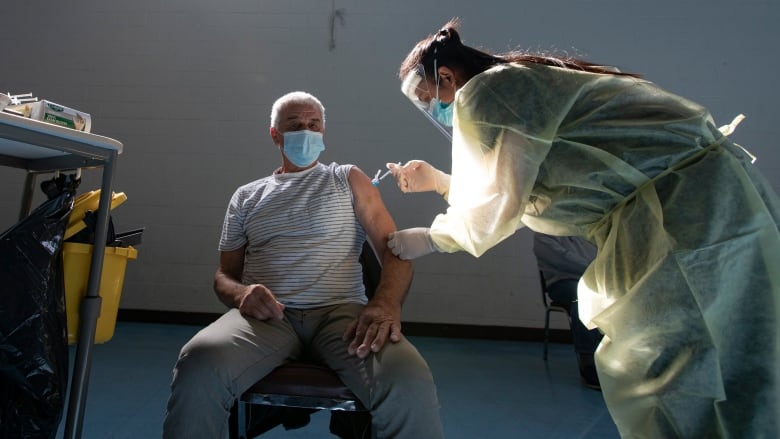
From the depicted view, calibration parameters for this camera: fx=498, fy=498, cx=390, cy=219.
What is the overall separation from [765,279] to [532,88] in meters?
0.54

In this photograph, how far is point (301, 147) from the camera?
156 cm

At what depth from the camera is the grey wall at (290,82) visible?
3434mm

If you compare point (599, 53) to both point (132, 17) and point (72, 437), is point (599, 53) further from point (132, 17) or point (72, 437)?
point (72, 437)

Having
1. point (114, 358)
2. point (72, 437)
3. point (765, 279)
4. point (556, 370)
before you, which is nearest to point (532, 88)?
point (765, 279)

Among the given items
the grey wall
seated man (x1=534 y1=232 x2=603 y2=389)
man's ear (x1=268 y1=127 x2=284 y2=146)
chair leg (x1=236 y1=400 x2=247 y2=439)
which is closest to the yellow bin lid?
man's ear (x1=268 y1=127 x2=284 y2=146)

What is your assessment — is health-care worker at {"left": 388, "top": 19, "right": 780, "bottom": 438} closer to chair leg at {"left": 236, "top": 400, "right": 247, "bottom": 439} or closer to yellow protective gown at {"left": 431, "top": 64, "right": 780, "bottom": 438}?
yellow protective gown at {"left": 431, "top": 64, "right": 780, "bottom": 438}

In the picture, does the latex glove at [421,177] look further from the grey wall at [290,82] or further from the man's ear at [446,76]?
the grey wall at [290,82]

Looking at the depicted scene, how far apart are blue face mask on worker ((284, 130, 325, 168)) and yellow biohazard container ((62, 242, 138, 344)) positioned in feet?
1.82

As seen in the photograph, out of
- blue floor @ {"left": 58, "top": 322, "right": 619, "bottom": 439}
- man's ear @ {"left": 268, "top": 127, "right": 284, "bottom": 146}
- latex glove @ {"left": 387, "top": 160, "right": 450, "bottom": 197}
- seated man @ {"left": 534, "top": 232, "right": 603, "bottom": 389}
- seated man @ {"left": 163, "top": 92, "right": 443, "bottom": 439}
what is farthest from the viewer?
seated man @ {"left": 534, "top": 232, "right": 603, "bottom": 389}

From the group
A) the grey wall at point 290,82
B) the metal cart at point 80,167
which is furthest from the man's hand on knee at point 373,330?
the grey wall at point 290,82

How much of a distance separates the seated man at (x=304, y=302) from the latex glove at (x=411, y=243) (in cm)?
4

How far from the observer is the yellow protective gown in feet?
2.83

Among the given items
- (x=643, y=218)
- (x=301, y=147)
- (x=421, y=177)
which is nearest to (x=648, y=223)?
(x=643, y=218)

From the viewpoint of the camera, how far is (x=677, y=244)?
89cm
